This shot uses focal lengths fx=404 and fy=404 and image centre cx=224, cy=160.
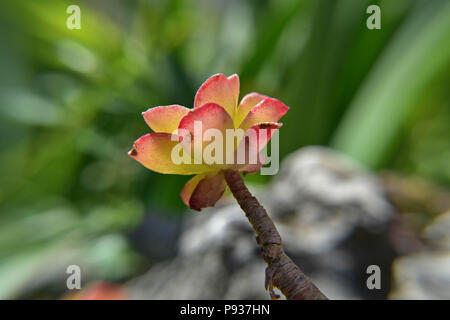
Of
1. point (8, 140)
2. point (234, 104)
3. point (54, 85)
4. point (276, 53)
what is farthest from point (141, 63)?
point (234, 104)

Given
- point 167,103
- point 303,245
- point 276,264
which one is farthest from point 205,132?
point 167,103

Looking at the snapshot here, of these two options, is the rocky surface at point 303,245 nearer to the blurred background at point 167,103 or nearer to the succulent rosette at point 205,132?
the blurred background at point 167,103

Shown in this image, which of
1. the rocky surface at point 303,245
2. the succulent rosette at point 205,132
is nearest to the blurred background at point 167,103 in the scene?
the rocky surface at point 303,245

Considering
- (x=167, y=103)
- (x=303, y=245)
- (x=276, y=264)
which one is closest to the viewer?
(x=276, y=264)

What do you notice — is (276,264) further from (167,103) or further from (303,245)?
(167,103)

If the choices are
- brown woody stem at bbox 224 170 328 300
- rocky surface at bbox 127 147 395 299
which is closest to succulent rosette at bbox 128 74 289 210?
brown woody stem at bbox 224 170 328 300
